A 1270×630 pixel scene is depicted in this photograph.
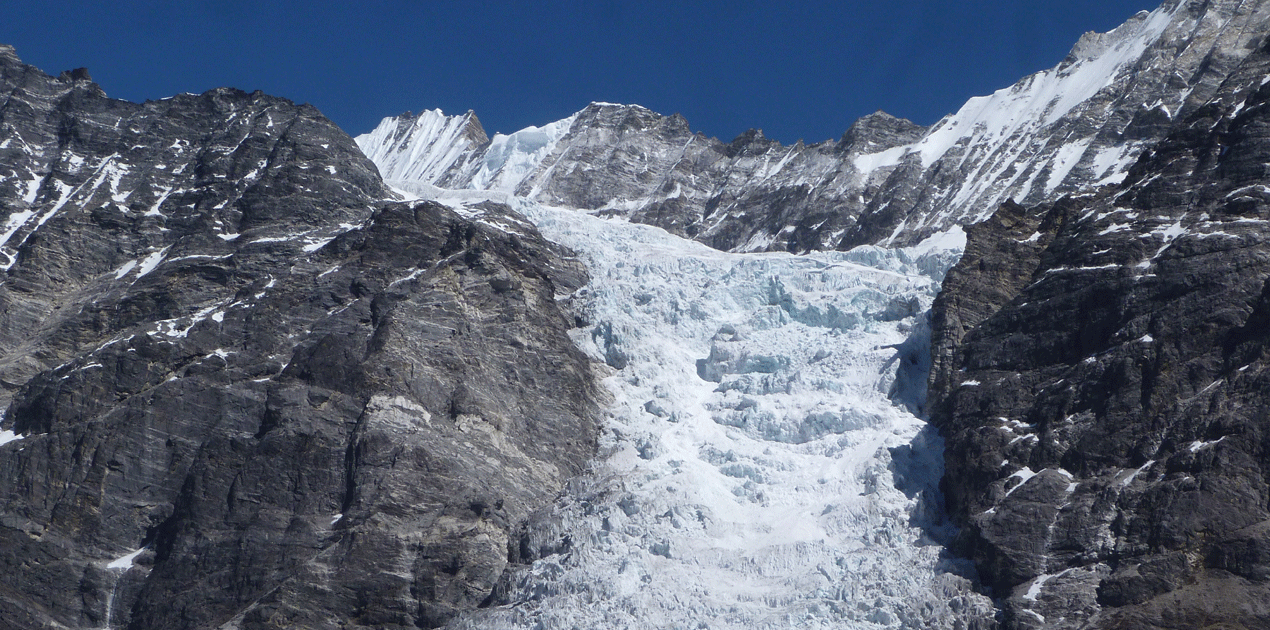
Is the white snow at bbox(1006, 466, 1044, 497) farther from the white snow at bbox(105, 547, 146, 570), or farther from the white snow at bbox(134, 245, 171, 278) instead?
the white snow at bbox(134, 245, 171, 278)

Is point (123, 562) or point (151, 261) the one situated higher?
point (151, 261)

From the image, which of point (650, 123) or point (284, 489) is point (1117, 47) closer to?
point (650, 123)

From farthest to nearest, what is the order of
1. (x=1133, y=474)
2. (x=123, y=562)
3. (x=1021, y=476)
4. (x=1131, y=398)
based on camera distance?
(x=123, y=562), (x=1021, y=476), (x=1131, y=398), (x=1133, y=474)

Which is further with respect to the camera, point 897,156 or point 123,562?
point 897,156

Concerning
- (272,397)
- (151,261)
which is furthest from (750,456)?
(151,261)

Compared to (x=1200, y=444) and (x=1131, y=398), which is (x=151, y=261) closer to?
(x=1131, y=398)

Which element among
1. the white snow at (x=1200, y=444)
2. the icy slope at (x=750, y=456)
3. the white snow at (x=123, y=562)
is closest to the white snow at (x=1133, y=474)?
the white snow at (x=1200, y=444)
